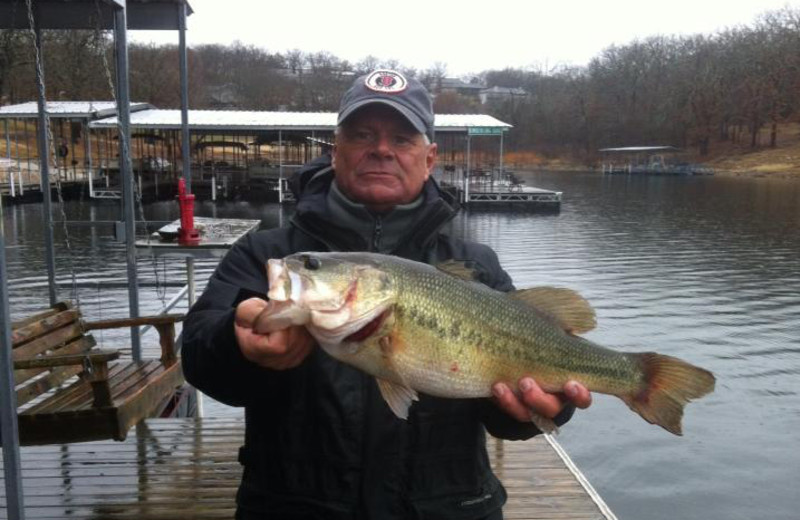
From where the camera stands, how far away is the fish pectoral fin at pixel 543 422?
2.44 meters

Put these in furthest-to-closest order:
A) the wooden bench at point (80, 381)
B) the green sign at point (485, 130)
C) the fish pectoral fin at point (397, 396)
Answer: the green sign at point (485, 130), the wooden bench at point (80, 381), the fish pectoral fin at point (397, 396)

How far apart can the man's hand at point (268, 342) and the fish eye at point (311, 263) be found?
173mm

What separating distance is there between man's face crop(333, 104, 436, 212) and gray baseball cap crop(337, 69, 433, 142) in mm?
36

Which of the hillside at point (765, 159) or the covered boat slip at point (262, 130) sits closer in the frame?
the covered boat slip at point (262, 130)

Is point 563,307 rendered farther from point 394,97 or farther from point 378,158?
point 394,97

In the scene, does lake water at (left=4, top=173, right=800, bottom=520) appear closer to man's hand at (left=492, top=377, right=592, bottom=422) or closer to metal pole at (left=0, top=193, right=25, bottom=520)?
metal pole at (left=0, top=193, right=25, bottom=520)

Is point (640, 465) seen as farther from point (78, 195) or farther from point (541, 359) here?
point (78, 195)

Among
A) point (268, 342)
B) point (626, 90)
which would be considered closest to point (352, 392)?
point (268, 342)

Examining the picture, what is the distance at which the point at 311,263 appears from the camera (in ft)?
7.07

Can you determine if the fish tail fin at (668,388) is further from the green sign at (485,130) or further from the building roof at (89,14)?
the green sign at (485,130)

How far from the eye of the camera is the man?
89.7 inches

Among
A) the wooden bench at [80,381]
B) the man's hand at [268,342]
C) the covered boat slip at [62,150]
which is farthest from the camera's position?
the covered boat slip at [62,150]

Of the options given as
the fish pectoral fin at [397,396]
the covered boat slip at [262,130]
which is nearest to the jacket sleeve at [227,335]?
the fish pectoral fin at [397,396]

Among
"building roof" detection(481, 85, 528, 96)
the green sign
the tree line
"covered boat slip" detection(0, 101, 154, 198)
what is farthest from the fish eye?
"building roof" detection(481, 85, 528, 96)
